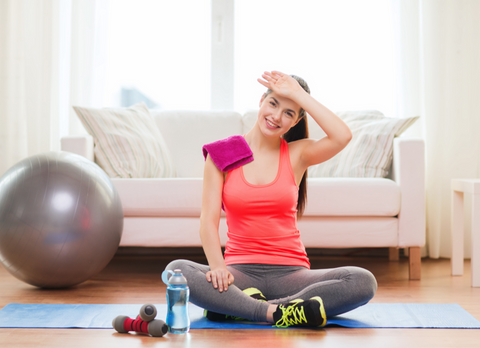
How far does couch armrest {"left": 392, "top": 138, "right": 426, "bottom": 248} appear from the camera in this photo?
2.28 meters

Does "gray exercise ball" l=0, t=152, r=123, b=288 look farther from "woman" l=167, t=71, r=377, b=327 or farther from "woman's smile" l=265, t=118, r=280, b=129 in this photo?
"woman's smile" l=265, t=118, r=280, b=129

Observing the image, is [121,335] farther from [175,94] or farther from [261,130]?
[175,94]

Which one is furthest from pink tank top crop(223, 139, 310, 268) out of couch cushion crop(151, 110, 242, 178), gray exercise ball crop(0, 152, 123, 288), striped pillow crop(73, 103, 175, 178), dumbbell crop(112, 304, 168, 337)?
couch cushion crop(151, 110, 242, 178)

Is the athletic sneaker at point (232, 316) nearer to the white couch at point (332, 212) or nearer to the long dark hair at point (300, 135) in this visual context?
the long dark hair at point (300, 135)

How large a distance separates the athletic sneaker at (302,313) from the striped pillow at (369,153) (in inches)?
50.7

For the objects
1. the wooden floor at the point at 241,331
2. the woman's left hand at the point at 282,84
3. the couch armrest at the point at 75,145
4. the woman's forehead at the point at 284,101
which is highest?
the woman's left hand at the point at 282,84

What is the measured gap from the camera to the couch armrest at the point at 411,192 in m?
2.28

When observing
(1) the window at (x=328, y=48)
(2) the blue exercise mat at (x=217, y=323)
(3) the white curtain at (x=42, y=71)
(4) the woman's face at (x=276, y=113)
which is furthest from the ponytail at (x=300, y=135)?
(3) the white curtain at (x=42, y=71)

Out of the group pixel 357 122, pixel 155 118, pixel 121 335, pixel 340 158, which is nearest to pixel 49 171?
pixel 121 335

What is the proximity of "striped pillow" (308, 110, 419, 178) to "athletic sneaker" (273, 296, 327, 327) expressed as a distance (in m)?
1.29

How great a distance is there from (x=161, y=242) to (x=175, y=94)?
135 centimetres

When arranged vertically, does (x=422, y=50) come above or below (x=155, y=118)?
above

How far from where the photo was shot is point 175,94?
333 cm

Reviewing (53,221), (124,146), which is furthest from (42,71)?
(53,221)
